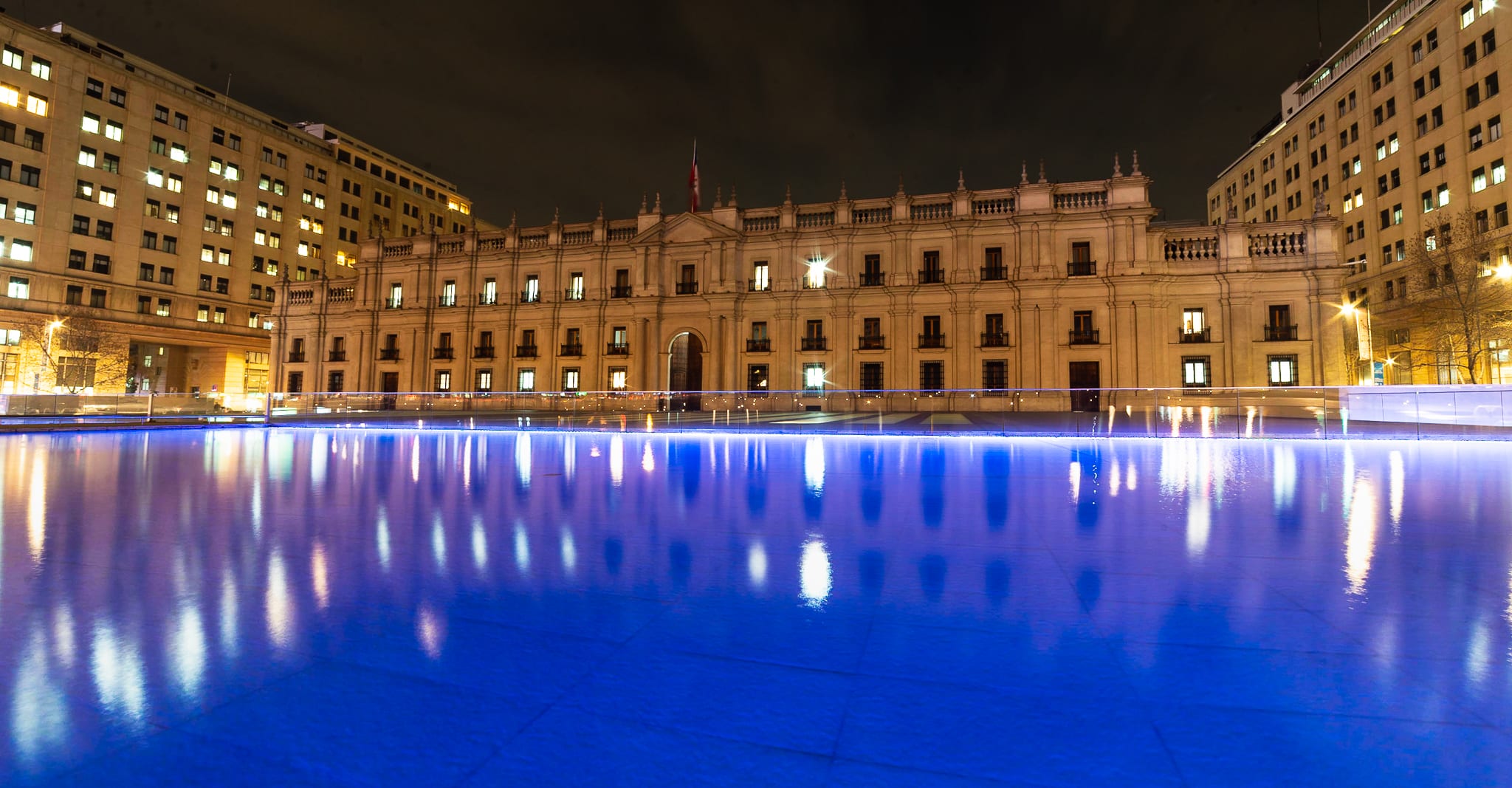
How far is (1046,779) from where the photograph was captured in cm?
170

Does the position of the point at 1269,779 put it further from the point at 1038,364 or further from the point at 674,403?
the point at 1038,364

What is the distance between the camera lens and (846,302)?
120ft

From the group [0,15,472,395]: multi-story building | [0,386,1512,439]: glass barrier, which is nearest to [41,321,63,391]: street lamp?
[0,15,472,395]: multi-story building

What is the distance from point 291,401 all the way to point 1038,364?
33.1m

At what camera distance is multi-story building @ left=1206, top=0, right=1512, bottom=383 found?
3391cm

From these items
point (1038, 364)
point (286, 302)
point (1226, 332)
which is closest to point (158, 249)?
point (286, 302)

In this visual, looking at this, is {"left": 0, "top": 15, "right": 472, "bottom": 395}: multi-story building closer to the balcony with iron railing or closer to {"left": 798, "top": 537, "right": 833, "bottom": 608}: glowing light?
the balcony with iron railing

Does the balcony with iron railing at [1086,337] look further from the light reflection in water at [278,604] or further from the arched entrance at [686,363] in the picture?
the light reflection in water at [278,604]

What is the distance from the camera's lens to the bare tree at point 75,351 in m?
38.1

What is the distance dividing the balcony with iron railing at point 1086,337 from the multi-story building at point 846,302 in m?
0.18

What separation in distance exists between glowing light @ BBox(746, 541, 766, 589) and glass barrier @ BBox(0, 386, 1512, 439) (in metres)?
15.0

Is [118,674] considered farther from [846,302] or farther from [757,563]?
[846,302]

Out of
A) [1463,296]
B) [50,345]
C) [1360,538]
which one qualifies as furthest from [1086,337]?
[50,345]

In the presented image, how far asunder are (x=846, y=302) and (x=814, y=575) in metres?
33.8
